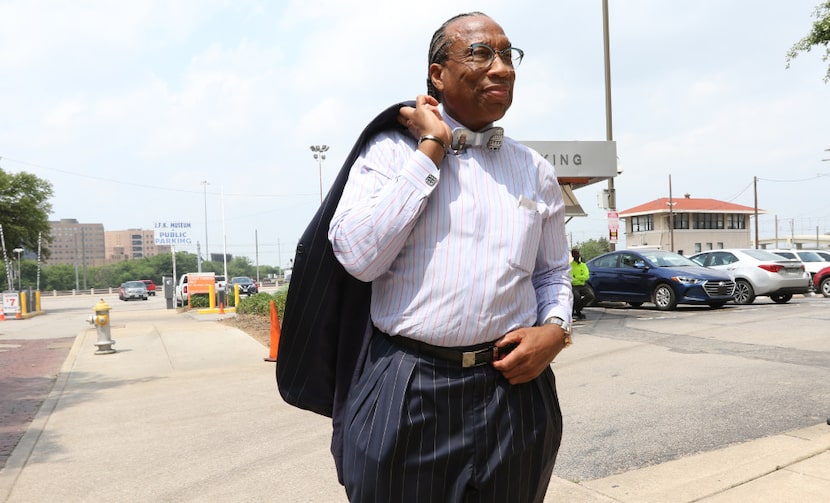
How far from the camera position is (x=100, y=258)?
155 meters

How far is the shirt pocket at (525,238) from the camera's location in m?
1.67

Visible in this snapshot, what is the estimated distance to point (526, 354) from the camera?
165cm

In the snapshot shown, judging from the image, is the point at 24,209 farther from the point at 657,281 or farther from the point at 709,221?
the point at 709,221

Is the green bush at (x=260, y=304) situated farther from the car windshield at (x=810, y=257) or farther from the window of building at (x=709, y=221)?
the window of building at (x=709, y=221)

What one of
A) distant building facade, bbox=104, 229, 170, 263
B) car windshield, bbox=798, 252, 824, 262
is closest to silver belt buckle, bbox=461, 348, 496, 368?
car windshield, bbox=798, 252, 824, 262

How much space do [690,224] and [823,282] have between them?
148 ft

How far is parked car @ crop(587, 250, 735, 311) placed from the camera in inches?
550

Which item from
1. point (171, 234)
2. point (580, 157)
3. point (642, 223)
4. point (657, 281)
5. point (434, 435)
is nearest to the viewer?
point (434, 435)

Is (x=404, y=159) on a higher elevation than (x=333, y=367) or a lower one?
higher

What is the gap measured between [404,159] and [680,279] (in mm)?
13542

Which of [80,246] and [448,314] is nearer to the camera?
[448,314]

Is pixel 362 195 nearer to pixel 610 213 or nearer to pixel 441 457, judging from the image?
pixel 441 457

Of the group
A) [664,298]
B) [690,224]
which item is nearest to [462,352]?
[664,298]

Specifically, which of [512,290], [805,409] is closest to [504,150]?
[512,290]
